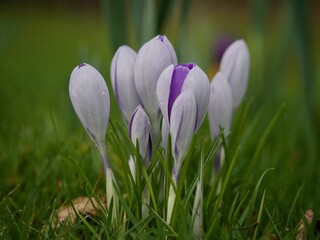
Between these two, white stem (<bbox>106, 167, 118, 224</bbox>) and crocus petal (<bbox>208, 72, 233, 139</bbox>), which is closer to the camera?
white stem (<bbox>106, 167, 118, 224</bbox>)

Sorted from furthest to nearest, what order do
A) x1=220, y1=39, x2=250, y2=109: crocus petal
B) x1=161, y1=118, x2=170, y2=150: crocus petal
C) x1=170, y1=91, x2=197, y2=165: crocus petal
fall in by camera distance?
1. x1=220, y1=39, x2=250, y2=109: crocus petal
2. x1=161, y1=118, x2=170, y2=150: crocus petal
3. x1=170, y1=91, x2=197, y2=165: crocus petal

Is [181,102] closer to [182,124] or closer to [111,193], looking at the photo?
[182,124]

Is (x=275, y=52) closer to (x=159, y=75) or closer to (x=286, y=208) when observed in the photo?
(x=286, y=208)

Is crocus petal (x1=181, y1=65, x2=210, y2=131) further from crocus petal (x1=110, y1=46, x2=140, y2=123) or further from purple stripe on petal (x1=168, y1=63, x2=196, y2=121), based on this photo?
crocus petal (x1=110, y1=46, x2=140, y2=123)

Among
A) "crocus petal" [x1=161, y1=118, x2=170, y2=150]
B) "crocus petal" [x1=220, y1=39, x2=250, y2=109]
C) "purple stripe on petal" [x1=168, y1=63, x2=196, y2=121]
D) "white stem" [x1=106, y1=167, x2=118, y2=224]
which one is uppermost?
"purple stripe on petal" [x1=168, y1=63, x2=196, y2=121]

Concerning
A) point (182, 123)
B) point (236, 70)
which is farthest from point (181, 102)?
point (236, 70)

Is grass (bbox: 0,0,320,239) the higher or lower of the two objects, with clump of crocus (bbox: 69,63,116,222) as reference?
lower

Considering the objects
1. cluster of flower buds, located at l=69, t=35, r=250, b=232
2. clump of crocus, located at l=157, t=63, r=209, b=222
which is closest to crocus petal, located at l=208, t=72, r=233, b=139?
cluster of flower buds, located at l=69, t=35, r=250, b=232

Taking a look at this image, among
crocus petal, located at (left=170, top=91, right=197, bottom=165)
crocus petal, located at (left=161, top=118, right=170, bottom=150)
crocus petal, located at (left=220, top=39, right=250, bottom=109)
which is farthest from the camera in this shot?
crocus petal, located at (left=220, top=39, right=250, bottom=109)
